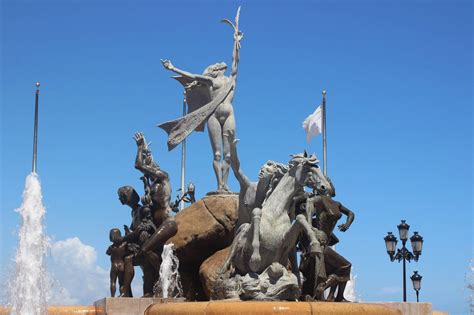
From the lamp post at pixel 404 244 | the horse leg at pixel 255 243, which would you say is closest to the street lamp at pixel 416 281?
the lamp post at pixel 404 244

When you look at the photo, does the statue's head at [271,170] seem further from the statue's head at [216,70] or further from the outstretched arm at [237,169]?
the statue's head at [216,70]

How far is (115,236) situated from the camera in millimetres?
15570

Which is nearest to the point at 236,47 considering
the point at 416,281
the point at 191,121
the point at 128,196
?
the point at 191,121

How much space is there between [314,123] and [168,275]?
39.4 feet

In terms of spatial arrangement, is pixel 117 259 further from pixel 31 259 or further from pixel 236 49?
pixel 236 49

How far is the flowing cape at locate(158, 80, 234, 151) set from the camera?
55.3ft

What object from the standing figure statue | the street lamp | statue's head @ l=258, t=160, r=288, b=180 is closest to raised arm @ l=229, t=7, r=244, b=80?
the standing figure statue

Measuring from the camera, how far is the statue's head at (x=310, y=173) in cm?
1170

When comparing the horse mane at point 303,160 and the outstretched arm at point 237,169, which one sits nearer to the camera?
the horse mane at point 303,160

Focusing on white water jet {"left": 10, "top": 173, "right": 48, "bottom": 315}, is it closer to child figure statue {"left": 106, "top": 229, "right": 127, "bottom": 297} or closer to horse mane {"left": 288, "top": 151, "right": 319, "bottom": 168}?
child figure statue {"left": 106, "top": 229, "right": 127, "bottom": 297}

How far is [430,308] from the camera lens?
609 inches

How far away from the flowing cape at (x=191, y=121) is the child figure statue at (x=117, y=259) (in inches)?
103

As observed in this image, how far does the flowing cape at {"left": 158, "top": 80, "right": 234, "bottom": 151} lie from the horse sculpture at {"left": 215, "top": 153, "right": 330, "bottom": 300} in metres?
5.06

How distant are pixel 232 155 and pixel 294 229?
2.25 m
